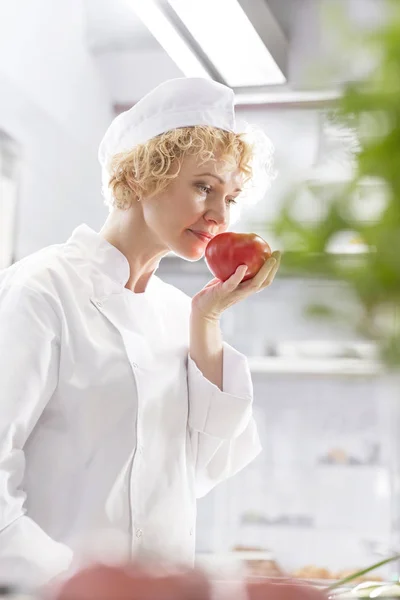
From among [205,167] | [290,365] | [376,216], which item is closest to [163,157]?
[205,167]

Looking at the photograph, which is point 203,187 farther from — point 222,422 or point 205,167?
point 222,422

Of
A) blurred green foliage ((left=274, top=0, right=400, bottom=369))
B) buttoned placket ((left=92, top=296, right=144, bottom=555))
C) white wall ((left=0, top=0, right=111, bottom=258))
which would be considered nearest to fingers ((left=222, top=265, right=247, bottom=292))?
buttoned placket ((left=92, top=296, right=144, bottom=555))

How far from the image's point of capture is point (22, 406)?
1280mm

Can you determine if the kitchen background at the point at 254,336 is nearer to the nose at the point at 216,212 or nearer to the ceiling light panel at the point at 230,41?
the ceiling light panel at the point at 230,41

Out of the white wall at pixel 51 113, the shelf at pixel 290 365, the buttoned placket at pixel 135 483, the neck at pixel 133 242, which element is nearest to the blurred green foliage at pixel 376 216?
the buttoned placket at pixel 135 483

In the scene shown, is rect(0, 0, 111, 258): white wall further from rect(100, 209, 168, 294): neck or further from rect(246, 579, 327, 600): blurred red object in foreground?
rect(246, 579, 327, 600): blurred red object in foreground

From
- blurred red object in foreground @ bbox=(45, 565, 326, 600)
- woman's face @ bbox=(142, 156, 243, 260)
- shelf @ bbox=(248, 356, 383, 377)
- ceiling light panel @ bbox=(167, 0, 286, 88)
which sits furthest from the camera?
shelf @ bbox=(248, 356, 383, 377)

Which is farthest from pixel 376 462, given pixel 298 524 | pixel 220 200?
pixel 220 200

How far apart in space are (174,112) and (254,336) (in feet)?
8.06

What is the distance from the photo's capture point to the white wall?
3.13 m

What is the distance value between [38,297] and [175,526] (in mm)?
464

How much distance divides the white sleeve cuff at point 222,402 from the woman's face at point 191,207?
0.75 ft

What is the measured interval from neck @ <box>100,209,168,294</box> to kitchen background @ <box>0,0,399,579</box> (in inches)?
64.3

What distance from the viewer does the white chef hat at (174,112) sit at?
→ 154 cm
